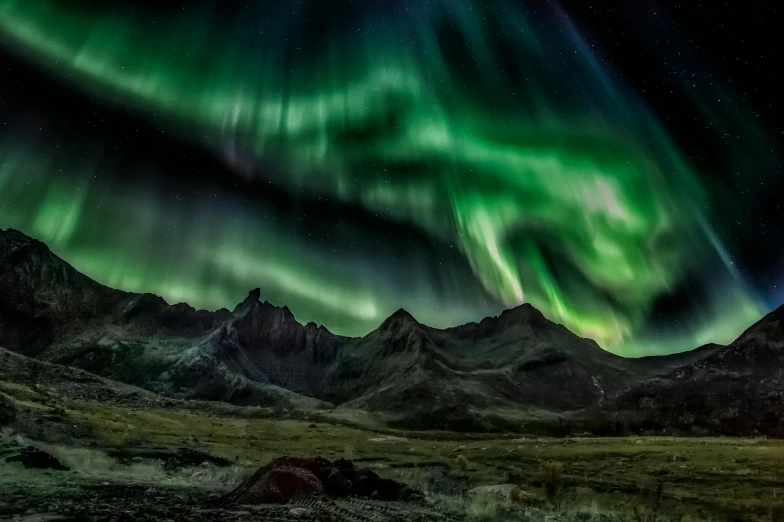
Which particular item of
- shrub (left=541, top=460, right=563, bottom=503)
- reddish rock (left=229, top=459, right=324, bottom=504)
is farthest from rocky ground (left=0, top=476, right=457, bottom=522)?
shrub (left=541, top=460, right=563, bottom=503)

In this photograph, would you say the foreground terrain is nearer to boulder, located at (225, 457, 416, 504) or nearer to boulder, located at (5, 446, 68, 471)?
boulder, located at (5, 446, 68, 471)

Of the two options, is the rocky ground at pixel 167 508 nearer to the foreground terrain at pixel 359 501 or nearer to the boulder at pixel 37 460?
the foreground terrain at pixel 359 501

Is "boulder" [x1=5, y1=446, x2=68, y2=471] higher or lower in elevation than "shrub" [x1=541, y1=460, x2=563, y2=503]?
lower

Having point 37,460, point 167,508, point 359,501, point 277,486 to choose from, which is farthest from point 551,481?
point 37,460

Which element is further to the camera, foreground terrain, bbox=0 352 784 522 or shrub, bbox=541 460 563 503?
shrub, bbox=541 460 563 503

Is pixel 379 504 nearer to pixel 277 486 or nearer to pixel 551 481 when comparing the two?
pixel 277 486

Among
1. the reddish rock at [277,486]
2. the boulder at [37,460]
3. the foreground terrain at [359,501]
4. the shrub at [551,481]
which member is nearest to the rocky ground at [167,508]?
the foreground terrain at [359,501]

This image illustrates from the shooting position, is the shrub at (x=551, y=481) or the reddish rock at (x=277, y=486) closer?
the reddish rock at (x=277, y=486)

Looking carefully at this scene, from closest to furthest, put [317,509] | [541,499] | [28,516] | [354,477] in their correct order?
[28,516], [317,509], [541,499], [354,477]

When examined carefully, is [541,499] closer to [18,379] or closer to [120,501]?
[120,501]

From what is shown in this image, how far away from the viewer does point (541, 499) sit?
2039 cm

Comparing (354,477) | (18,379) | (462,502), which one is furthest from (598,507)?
(18,379)

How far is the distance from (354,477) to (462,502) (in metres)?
4.80

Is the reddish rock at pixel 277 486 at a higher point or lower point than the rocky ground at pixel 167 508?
higher
